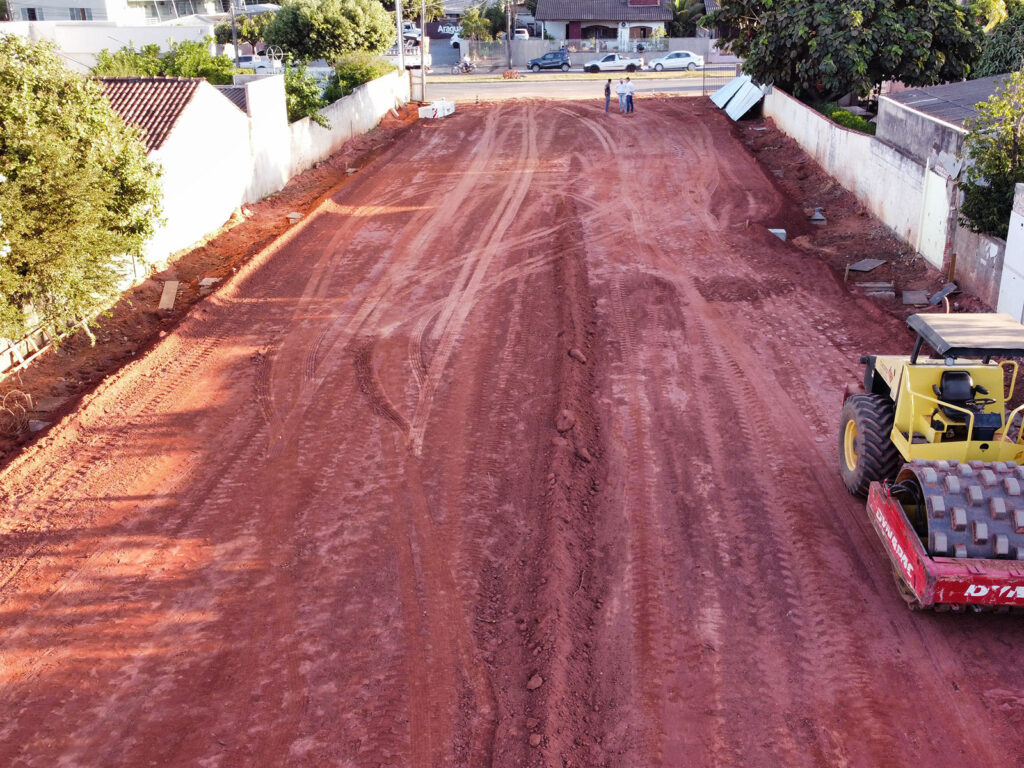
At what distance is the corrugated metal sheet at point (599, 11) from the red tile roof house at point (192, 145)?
50.2 metres

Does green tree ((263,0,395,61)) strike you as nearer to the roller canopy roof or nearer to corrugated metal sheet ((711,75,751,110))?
corrugated metal sheet ((711,75,751,110))

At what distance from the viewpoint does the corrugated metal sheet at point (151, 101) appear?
62.3ft

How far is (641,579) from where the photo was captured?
850 centimetres

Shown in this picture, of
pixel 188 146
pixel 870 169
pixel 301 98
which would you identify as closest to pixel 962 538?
Answer: pixel 870 169

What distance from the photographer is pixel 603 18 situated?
223 feet

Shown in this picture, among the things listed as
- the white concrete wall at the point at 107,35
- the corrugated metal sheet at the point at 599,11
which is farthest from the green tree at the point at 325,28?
the corrugated metal sheet at the point at 599,11

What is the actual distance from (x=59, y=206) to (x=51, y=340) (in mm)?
3183

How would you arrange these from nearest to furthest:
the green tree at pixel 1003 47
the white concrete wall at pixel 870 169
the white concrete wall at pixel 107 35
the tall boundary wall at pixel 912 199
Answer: the tall boundary wall at pixel 912 199 → the white concrete wall at pixel 870 169 → the green tree at pixel 1003 47 → the white concrete wall at pixel 107 35

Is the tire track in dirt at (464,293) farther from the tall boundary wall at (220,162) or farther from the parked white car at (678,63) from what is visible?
the parked white car at (678,63)

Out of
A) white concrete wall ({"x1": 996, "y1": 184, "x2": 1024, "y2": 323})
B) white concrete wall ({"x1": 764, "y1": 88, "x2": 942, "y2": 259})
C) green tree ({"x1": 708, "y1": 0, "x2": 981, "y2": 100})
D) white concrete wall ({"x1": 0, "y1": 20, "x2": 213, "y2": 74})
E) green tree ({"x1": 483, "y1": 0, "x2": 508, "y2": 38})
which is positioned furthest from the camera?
green tree ({"x1": 483, "y1": 0, "x2": 508, "y2": 38})

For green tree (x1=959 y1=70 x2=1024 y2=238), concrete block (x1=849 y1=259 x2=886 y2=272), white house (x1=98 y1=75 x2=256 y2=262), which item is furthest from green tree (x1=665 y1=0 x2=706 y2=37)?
green tree (x1=959 y1=70 x2=1024 y2=238)

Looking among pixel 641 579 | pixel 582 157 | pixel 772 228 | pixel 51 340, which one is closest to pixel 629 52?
pixel 582 157

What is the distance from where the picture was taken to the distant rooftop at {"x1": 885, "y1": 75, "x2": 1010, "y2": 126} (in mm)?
21484

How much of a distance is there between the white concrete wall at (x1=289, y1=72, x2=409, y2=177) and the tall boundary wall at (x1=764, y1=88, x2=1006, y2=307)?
49.6 feet
